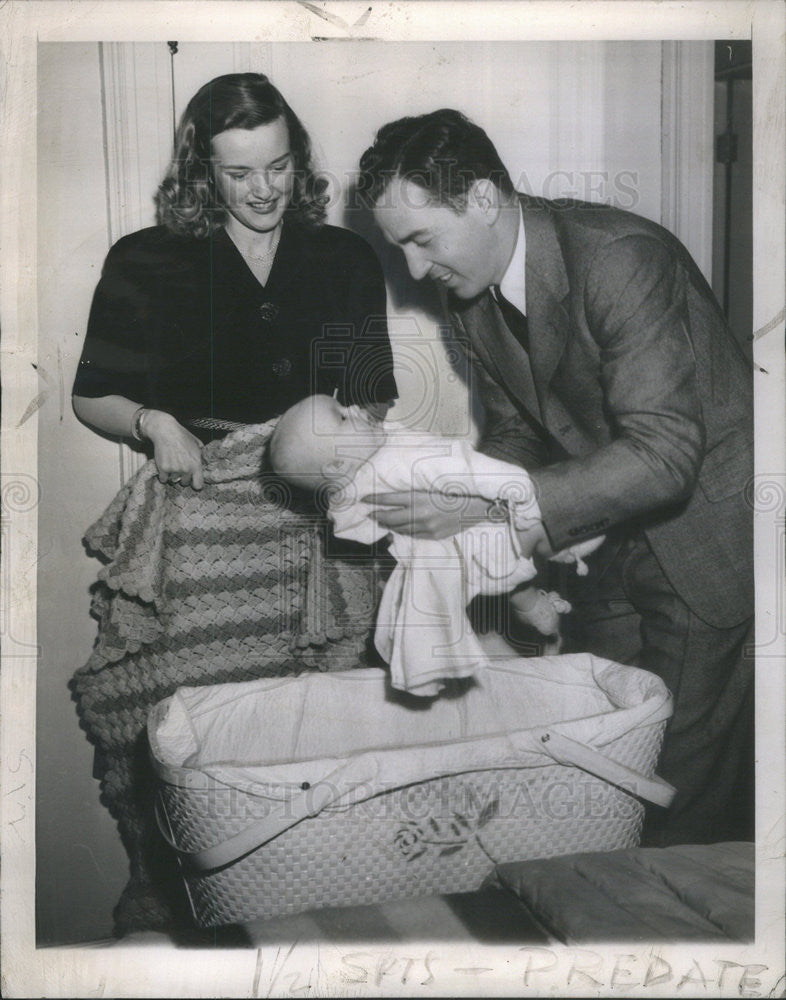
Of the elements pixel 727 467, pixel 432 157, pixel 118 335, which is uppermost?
pixel 432 157

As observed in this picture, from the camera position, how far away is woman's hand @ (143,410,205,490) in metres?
1.88

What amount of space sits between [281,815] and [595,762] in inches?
22.4

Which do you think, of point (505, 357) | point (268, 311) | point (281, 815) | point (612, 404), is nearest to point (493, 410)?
point (505, 357)

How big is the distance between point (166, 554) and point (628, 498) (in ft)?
2.80

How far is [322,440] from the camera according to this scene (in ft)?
6.06

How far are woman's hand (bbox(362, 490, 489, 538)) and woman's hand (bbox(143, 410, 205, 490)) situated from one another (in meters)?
0.33

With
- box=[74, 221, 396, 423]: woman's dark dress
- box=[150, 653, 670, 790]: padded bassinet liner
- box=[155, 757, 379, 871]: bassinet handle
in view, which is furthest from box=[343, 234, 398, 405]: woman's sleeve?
box=[155, 757, 379, 871]: bassinet handle

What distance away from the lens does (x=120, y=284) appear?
1.88 meters

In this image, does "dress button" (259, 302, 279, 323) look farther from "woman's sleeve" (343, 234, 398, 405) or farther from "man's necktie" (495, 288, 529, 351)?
"man's necktie" (495, 288, 529, 351)

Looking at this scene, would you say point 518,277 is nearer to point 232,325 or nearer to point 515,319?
point 515,319

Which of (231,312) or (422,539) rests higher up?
(231,312)

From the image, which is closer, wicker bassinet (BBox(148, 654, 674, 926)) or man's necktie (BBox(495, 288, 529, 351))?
wicker bassinet (BBox(148, 654, 674, 926))

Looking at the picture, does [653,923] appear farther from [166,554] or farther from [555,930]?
[166,554]

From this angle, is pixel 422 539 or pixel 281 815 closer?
pixel 281 815
